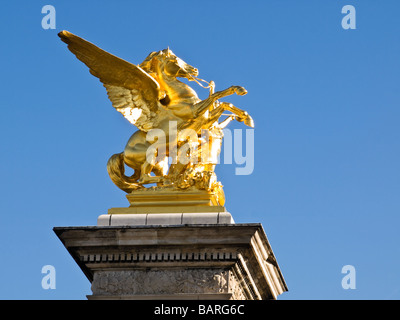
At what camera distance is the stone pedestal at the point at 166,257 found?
59.6 ft

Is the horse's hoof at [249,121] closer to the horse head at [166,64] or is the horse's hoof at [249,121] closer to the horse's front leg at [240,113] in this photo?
the horse's front leg at [240,113]

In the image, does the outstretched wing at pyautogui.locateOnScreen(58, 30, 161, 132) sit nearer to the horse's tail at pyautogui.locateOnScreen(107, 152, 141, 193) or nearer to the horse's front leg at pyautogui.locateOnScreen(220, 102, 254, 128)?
the horse's tail at pyautogui.locateOnScreen(107, 152, 141, 193)

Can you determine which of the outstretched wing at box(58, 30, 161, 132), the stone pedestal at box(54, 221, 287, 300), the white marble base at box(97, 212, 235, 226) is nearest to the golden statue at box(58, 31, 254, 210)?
the outstretched wing at box(58, 30, 161, 132)

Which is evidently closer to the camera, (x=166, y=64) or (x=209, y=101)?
(x=209, y=101)

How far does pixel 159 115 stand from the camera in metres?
20.0

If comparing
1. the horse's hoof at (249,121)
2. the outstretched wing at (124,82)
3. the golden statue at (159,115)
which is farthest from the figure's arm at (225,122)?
the outstretched wing at (124,82)

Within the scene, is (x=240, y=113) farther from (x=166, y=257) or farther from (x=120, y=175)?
(x=166, y=257)

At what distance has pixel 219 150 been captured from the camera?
2003 cm

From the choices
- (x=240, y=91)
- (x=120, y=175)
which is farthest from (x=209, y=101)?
(x=120, y=175)

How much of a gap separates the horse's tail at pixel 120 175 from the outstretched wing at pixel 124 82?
0.65 metres

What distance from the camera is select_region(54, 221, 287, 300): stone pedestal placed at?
18172mm

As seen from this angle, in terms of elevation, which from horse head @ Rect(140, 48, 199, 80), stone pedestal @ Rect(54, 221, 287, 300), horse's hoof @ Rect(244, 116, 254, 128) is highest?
horse head @ Rect(140, 48, 199, 80)

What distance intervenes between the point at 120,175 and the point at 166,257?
208cm
